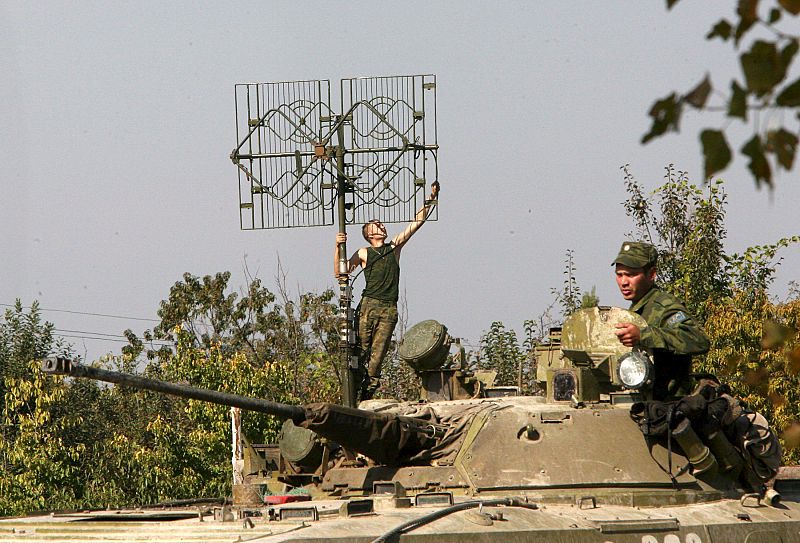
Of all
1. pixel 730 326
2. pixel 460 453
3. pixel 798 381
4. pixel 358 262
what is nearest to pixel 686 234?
pixel 730 326

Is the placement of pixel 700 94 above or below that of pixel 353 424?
above

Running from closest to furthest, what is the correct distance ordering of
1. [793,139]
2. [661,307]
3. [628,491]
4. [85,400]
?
[793,139] → [628,491] → [661,307] → [85,400]

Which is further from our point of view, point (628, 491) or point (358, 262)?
point (358, 262)

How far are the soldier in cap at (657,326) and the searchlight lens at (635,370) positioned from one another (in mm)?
130

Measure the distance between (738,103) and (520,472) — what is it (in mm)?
7361

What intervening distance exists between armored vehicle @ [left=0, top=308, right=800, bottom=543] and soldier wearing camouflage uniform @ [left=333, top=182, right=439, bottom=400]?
278 centimetres

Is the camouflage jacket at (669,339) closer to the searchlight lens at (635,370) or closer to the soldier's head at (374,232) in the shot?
the searchlight lens at (635,370)

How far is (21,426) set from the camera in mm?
21688

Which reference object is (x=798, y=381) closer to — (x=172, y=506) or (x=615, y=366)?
(x=615, y=366)

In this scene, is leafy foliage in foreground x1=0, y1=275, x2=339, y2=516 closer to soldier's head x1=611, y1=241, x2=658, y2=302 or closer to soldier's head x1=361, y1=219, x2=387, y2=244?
soldier's head x1=361, y1=219, x2=387, y2=244

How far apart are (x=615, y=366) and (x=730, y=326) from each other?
34.6ft

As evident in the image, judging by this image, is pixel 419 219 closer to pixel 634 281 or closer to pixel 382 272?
pixel 382 272

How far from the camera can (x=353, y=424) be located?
1039cm

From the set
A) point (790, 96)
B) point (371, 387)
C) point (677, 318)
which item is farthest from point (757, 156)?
point (371, 387)
